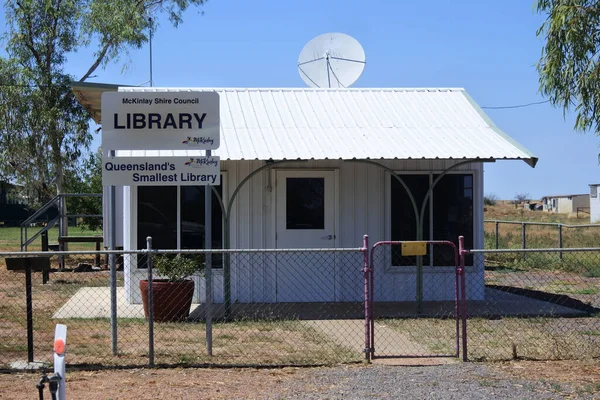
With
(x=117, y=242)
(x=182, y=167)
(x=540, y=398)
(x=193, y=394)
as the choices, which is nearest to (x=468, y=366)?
(x=540, y=398)

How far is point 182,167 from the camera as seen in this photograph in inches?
350

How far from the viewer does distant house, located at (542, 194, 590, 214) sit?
75188mm

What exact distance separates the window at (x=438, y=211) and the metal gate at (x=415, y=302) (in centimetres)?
3

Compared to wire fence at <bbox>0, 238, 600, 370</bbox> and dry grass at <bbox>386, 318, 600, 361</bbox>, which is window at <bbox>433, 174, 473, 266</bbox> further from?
dry grass at <bbox>386, 318, 600, 361</bbox>

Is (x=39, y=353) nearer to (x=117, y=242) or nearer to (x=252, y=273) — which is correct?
(x=252, y=273)

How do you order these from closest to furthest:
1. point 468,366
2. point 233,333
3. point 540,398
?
point 540,398, point 468,366, point 233,333

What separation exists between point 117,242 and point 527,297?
811cm

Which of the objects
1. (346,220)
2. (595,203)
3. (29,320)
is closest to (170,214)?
(346,220)

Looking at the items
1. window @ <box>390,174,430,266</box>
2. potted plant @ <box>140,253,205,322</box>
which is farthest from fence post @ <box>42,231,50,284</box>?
window @ <box>390,174,430,266</box>

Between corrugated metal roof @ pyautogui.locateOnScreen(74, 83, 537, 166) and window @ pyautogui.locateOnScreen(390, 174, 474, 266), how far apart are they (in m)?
0.81

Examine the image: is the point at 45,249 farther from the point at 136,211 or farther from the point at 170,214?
the point at 170,214

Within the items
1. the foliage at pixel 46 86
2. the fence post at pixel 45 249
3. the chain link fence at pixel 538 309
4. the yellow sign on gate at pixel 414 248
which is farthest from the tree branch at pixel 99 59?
the yellow sign on gate at pixel 414 248

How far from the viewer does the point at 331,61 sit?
16547mm

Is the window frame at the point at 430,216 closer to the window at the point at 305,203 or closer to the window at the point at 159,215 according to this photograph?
the window at the point at 305,203
